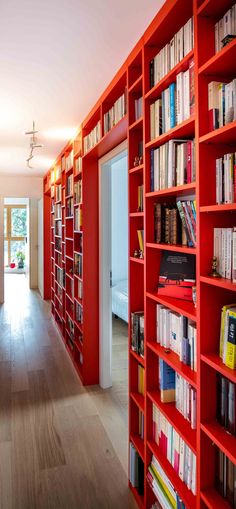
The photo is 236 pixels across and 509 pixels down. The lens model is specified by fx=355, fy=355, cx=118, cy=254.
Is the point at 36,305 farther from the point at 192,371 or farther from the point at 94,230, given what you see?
the point at 192,371

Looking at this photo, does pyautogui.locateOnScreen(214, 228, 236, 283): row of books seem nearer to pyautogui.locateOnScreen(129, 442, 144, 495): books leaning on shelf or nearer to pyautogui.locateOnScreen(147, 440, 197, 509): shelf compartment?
pyautogui.locateOnScreen(147, 440, 197, 509): shelf compartment

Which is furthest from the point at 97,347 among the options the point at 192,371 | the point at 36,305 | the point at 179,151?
the point at 36,305

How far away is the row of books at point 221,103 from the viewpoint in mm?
1181

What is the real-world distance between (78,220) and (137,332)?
182cm

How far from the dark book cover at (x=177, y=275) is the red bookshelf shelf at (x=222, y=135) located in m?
0.55

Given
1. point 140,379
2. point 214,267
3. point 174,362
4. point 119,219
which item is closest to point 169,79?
point 214,267

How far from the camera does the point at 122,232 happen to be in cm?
604

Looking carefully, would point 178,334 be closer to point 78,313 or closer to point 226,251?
point 226,251

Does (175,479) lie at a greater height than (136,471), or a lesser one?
greater

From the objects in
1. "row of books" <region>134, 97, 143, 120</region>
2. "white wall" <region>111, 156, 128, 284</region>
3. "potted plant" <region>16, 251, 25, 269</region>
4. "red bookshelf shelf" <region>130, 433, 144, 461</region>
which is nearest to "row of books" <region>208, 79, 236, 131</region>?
"row of books" <region>134, 97, 143, 120</region>

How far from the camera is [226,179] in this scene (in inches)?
47.6

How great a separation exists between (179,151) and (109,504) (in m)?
1.83

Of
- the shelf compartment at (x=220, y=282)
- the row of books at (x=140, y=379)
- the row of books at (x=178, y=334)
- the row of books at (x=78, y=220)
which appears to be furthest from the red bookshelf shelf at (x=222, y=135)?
the row of books at (x=78, y=220)

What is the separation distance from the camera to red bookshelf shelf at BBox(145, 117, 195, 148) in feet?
4.46
